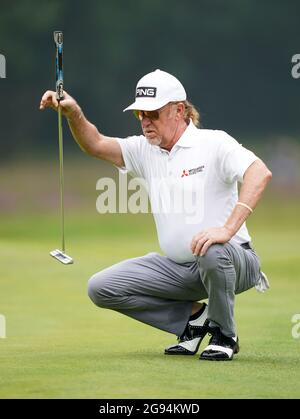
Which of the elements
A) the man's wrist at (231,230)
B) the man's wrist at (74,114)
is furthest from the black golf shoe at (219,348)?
the man's wrist at (74,114)

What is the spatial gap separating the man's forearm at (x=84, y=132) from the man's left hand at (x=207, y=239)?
866 millimetres

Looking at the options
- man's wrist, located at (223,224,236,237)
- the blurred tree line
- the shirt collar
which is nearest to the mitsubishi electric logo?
the shirt collar

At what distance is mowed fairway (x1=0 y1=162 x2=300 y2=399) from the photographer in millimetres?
4008

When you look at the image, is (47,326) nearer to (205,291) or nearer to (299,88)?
(205,291)

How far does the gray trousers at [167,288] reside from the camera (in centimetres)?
462

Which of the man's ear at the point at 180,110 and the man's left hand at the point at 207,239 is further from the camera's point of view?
the man's ear at the point at 180,110

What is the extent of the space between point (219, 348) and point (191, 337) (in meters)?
0.28

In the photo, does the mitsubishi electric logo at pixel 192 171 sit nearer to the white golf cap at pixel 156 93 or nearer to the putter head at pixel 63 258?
the white golf cap at pixel 156 93

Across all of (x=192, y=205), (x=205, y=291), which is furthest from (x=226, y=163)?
(x=205, y=291)

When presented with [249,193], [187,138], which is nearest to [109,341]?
[187,138]

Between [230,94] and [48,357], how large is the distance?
35.9 ft

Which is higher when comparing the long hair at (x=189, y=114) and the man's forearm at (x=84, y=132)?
the long hair at (x=189, y=114)

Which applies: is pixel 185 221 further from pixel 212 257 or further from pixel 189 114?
pixel 189 114

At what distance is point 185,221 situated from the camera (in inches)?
187
